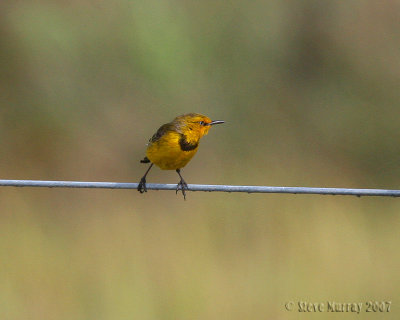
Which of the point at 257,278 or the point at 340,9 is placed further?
the point at 340,9

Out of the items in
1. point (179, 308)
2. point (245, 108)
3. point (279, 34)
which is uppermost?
point (279, 34)

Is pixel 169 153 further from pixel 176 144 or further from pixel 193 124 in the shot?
pixel 193 124

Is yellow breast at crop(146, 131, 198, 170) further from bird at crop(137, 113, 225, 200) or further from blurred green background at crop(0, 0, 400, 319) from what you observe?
blurred green background at crop(0, 0, 400, 319)

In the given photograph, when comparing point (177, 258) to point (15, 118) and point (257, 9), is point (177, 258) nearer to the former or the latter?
Result: point (15, 118)

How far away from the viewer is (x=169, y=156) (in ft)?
15.1

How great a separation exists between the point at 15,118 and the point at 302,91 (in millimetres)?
2873

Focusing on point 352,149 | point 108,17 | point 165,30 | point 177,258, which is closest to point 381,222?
point 352,149

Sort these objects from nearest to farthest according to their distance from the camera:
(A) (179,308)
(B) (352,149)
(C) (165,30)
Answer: (A) (179,308), (B) (352,149), (C) (165,30)

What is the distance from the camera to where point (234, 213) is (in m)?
6.15

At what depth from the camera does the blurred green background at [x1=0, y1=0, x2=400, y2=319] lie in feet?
18.3

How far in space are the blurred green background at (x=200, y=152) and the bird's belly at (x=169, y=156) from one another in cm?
119

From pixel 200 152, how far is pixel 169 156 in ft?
6.68

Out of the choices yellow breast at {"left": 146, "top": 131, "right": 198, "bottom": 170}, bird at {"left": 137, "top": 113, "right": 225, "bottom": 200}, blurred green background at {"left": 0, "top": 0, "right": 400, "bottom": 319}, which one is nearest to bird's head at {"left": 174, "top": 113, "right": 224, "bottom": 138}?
bird at {"left": 137, "top": 113, "right": 225, "bottom": 200}

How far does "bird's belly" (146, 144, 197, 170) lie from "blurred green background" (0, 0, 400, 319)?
119 cm
